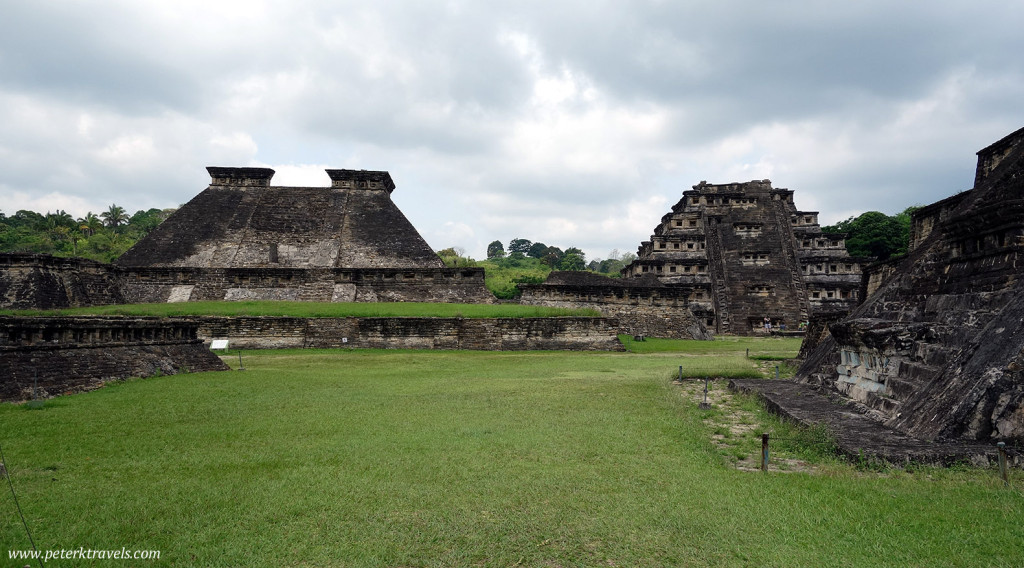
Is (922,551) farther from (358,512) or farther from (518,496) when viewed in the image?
(358,512)

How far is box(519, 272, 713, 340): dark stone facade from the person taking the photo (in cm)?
2058

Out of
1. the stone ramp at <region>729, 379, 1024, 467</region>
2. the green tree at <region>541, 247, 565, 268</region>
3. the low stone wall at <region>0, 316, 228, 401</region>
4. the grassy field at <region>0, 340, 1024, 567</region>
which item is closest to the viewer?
the grassy field at <region>0, 340, 1024, 567</region>

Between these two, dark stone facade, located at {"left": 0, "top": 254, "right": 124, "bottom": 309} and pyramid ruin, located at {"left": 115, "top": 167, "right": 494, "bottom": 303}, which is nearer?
dark stone facade, located at {"left": 0, "top": 254, "right": 124, "bottom": 309}

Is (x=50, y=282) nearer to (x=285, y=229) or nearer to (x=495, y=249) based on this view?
(x=285, y=229)

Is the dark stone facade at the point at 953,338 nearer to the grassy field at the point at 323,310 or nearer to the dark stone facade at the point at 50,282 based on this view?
the grassy field at the point at 323,310

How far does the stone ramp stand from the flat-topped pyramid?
1679 centimetres

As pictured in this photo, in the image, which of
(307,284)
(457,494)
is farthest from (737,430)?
(307,284)

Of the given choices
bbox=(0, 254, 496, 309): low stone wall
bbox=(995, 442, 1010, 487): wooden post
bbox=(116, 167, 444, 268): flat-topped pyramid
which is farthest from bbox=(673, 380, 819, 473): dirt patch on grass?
bbox=(116, 167, 444, 268): flat-topped pyramid

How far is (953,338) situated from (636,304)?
15.8m

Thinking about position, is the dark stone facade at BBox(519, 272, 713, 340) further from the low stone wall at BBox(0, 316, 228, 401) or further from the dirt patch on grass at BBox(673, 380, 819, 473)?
the low stone wall at BBox(0, 316, 228, 401)

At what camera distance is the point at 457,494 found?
11.6 ft

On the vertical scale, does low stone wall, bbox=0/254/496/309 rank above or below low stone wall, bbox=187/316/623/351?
above

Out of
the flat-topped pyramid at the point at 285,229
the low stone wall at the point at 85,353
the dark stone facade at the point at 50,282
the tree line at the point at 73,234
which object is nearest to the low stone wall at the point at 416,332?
the low stone wall at the point at 85,353

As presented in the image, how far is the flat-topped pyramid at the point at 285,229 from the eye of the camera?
72.6ft
